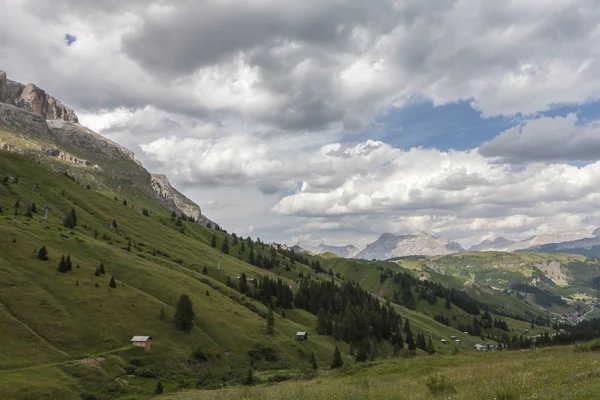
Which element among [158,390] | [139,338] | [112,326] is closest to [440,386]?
[158,390]

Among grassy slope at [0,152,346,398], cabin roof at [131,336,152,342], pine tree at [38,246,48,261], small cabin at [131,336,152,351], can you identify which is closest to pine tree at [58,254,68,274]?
grassy slope at [0,152,346,398]

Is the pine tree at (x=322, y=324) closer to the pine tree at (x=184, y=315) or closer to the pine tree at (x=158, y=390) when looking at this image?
the pine tree at (x=184, y=315)

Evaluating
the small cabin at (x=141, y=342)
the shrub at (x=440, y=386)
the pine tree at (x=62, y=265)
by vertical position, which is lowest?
the small cabin at (x=141, y=342)

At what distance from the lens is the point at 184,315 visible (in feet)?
374

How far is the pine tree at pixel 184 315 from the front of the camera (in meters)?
113

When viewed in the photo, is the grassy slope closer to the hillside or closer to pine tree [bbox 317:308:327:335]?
the hillside

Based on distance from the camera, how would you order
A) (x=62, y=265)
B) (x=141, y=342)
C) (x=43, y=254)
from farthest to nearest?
(x=43, y=254)
(x=62, y=265)
(x=141, y=342)

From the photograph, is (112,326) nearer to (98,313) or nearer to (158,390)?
(98,313)

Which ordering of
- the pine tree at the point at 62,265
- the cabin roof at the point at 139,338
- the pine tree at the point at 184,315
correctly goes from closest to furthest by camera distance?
1. the cabin roof at the point at 139,338
2. the pine tree at the point at 184,315
3. the pine tree at the point at 62,265

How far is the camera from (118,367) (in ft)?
281

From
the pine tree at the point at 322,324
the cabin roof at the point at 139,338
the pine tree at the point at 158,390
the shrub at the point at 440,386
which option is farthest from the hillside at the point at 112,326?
the shrub at the point at 440,386

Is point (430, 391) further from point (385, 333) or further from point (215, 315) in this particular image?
point (385, 333)

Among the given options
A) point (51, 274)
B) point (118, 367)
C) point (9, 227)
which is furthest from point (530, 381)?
point (9, 227)

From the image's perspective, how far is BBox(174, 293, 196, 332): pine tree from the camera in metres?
113
